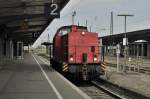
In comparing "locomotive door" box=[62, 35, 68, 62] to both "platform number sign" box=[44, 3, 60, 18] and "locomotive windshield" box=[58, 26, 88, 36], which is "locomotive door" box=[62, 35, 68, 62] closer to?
"locomotive windshield" box=[58, 26, 88, 36]

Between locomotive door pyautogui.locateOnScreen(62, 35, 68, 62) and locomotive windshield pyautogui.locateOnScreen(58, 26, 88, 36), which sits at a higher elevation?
locomotive windshield pyautogui.locateOnScreen(58, 26, 88, 36)

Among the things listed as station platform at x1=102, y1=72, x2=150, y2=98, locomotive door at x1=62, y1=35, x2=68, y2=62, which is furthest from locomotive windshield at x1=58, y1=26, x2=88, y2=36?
station platform at x1=102, y1=72, x2=150, y2=98

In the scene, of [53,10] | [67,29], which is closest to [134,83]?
[67,29]

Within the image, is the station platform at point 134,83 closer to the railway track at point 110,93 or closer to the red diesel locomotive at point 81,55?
the railway track at point 110,93

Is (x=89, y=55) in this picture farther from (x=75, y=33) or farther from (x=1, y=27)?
(x=1, y=27)

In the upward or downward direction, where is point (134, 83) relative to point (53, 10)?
downward

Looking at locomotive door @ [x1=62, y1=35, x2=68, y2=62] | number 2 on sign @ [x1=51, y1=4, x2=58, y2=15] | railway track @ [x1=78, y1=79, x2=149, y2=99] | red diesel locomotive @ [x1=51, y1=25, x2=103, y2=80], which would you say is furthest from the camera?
number 2 on sign @ [x1=51, y1=4, x2=58, y2=15]

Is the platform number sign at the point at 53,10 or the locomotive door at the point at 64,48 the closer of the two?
the locomotive door at the point at 64,48

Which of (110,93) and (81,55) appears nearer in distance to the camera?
(110,93)

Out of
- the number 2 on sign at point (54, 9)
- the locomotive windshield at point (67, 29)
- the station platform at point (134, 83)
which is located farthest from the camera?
the number 2 on sign at point (54, 9)

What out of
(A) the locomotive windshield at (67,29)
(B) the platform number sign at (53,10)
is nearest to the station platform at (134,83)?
(A) the locomotive windshield at (67,29)

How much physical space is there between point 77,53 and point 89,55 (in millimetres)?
786

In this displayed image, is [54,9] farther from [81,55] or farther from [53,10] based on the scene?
[81,55]

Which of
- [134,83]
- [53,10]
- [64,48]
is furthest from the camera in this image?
[53,10]
